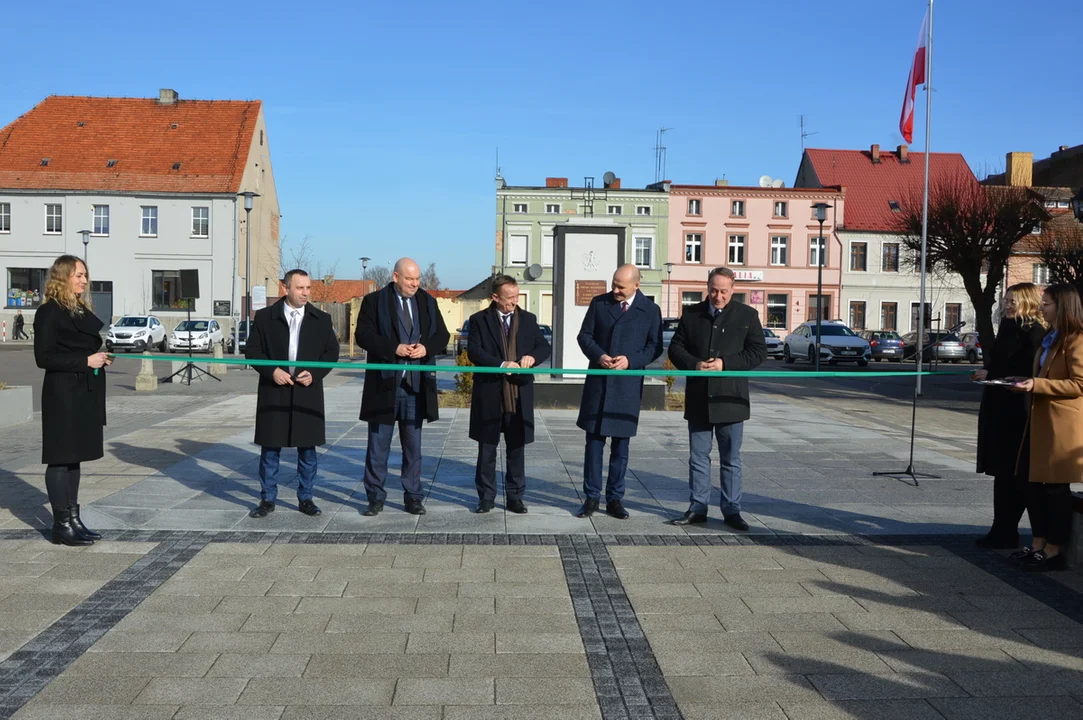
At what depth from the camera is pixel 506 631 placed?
4.99 meters

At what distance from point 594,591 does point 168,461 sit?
20.2 feet

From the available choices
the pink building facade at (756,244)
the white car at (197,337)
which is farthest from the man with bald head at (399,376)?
the pink building facade at (756,244)

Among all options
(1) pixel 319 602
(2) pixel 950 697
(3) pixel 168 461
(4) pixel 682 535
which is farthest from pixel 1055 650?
(3) pixel 168 461

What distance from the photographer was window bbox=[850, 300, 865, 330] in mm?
58969

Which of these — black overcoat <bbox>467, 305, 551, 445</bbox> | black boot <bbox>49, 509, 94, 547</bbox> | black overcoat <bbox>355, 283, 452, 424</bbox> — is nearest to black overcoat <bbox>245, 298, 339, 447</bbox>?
black overcoat <bbox>355, 283, 452, 424</bbox>

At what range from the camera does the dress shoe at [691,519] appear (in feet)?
24.7

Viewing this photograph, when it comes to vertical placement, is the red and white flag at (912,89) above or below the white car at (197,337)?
above

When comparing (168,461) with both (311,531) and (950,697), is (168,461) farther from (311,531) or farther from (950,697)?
(950,697)

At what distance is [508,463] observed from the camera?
791 cm

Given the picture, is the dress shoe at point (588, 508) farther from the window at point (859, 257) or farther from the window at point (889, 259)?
the window at point (859, 257)

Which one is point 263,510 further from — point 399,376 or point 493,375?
point 493,375

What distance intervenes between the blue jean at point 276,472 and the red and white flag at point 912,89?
66.5ft

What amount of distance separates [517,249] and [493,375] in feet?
174

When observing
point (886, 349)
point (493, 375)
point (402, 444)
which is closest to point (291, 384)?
point (402, 444)
